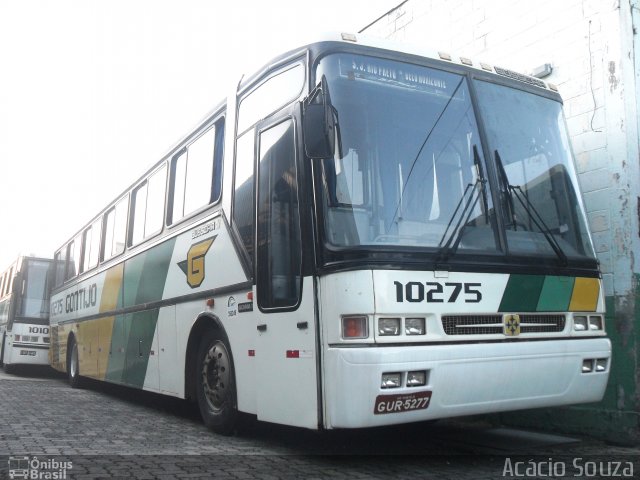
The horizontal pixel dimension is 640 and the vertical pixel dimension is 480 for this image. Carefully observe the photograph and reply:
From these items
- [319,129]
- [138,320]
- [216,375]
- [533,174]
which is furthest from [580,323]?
[138,320]

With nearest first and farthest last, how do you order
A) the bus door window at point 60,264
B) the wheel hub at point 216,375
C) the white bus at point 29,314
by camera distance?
the wheel hub at point 216,375 < the bus door window at point 60,264 < the white bus at point 29,314

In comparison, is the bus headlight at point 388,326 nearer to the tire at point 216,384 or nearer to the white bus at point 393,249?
the white bus at point 393,249

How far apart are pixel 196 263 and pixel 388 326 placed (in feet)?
10.6

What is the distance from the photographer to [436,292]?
5.23 metres

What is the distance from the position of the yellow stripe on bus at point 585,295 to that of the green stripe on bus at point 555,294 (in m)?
0.06

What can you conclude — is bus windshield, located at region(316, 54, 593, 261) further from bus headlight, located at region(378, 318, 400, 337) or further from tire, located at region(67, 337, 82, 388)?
tire, located at region(67, 337, 82, 388)

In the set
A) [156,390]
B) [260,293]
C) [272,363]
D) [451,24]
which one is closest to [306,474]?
[272,363]

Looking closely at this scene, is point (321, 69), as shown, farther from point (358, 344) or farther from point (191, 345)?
point (191, 345)

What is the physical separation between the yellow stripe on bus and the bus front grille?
191 mm

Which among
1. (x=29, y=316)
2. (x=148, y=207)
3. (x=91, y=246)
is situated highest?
(x=91, y=246)

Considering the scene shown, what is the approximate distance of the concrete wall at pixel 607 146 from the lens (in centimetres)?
693

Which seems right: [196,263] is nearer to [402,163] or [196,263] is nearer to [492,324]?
[402,163]

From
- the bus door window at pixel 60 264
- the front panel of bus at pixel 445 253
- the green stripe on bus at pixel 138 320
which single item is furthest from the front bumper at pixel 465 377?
the bus door window at pixel 60 264

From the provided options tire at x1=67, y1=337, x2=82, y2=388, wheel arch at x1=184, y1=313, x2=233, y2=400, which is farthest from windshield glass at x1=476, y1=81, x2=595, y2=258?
tire at x1=67, y1=337, x2=82, y2=388
